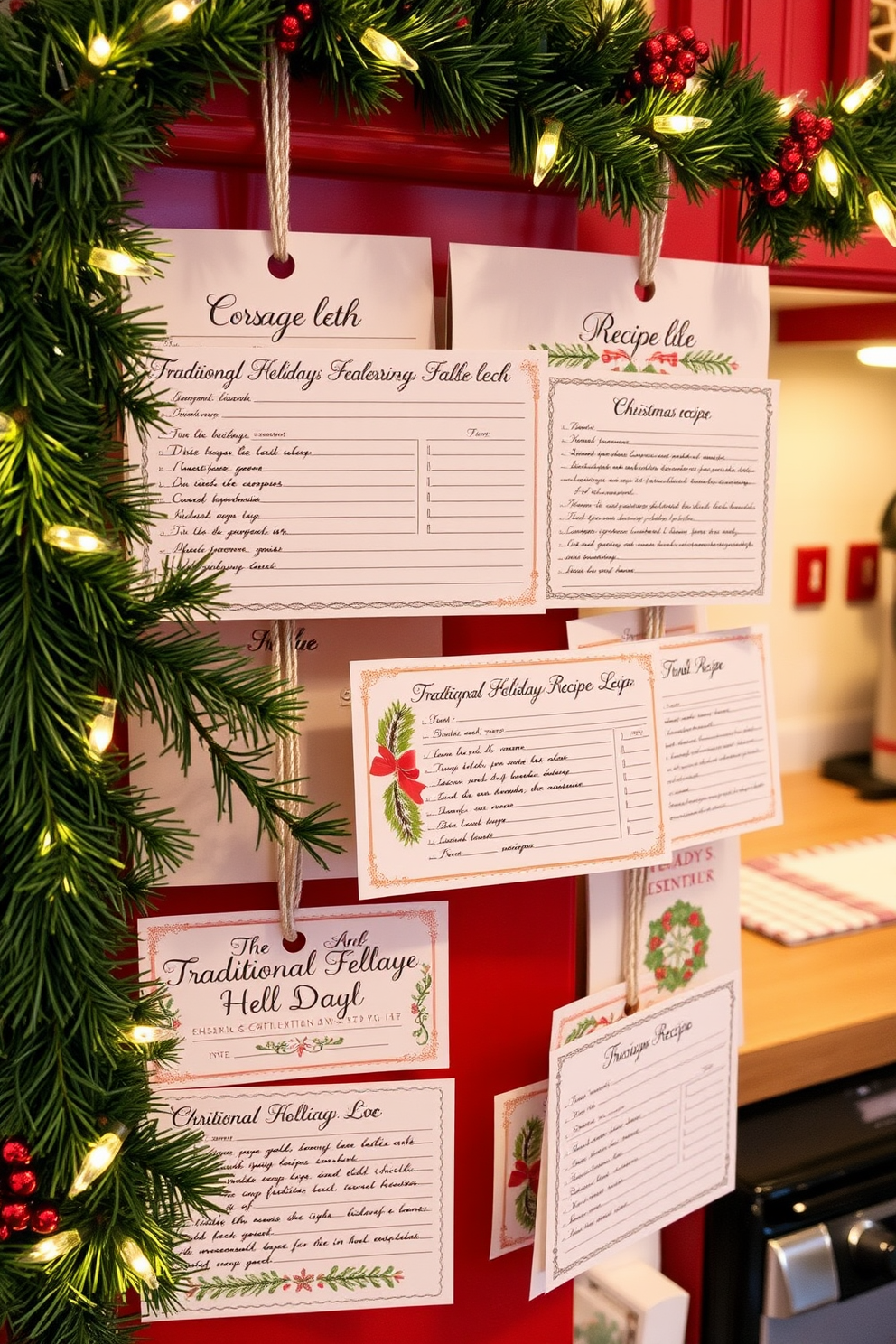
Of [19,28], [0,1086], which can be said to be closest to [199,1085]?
[0,1086]

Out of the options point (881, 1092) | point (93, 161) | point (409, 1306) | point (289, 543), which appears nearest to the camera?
point (93, 161)

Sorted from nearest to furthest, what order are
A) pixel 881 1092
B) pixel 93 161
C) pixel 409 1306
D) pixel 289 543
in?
pixel 93 161, pixel 289 543, pixel 409 1306, pixel 881 1092

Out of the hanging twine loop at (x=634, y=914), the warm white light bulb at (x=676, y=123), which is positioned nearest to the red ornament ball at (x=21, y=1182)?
the hanging twine loop at (x=634, y=914)

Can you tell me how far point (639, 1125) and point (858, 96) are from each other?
2.10 feet

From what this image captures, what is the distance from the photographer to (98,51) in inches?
18.5

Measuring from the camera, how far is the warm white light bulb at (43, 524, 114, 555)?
491mm

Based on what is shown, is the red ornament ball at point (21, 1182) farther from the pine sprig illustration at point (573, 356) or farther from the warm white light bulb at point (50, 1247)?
the pine sprig illustration at point (573, 356)

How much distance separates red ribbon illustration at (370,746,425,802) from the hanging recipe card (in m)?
0.12

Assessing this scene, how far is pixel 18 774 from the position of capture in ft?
1.67

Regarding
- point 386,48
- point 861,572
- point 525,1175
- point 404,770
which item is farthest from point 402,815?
point 861,572

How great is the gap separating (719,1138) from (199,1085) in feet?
1.18

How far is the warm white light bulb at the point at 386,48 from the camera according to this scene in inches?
21.2

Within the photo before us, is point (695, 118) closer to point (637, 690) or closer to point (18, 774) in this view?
point (637, 690)

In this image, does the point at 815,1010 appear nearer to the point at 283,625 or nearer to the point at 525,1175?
the point at 525,1175
